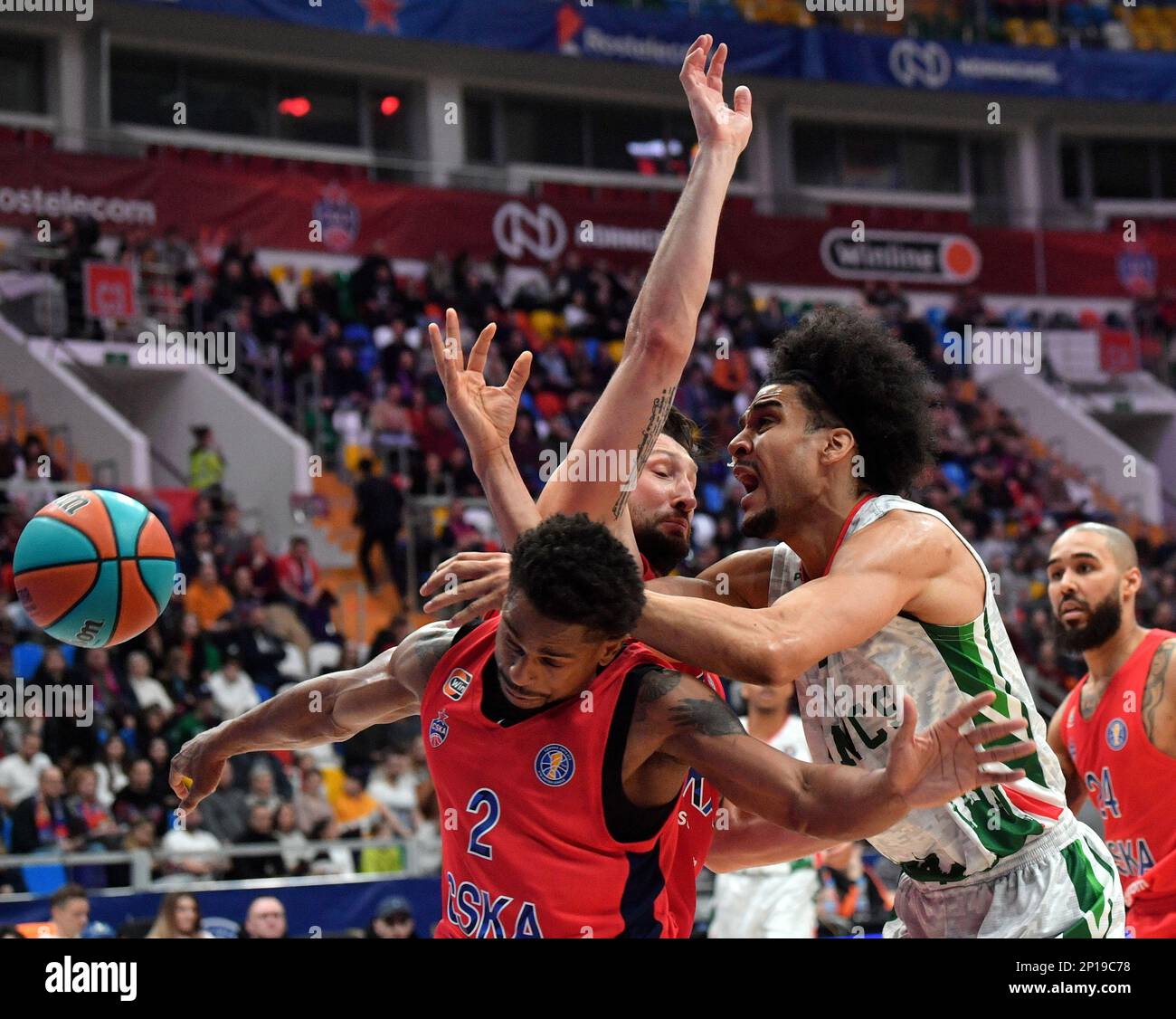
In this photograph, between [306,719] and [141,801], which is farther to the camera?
[141,801]

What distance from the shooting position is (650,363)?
3922mm

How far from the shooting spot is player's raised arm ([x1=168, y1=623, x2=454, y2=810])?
4105mm

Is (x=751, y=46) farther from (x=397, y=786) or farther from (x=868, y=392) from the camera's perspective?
(x=868, y=392)

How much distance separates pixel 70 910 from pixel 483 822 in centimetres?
546

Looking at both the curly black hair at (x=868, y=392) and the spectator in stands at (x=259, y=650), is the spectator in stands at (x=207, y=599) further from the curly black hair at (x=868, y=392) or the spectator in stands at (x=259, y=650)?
the curly black hair at (x=868, y=392)

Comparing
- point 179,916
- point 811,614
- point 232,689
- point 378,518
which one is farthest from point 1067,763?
point 378,518

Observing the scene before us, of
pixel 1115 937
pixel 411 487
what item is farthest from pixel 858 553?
pixel 411 487

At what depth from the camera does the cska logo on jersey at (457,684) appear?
3.63m

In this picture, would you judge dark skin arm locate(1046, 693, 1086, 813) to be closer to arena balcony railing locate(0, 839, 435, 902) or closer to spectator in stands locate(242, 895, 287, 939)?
spectator in stands locate(242, 895, 287, 939)

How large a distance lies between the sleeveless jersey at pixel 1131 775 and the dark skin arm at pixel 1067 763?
0.10ft

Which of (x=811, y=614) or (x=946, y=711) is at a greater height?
(x=811, y=614)

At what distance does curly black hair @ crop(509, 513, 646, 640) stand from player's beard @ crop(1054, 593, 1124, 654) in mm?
3172

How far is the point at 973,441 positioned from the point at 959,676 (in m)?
18.3

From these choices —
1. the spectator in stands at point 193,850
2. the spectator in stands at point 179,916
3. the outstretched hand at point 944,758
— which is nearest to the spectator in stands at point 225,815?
the spectator in stands at point 193,850
